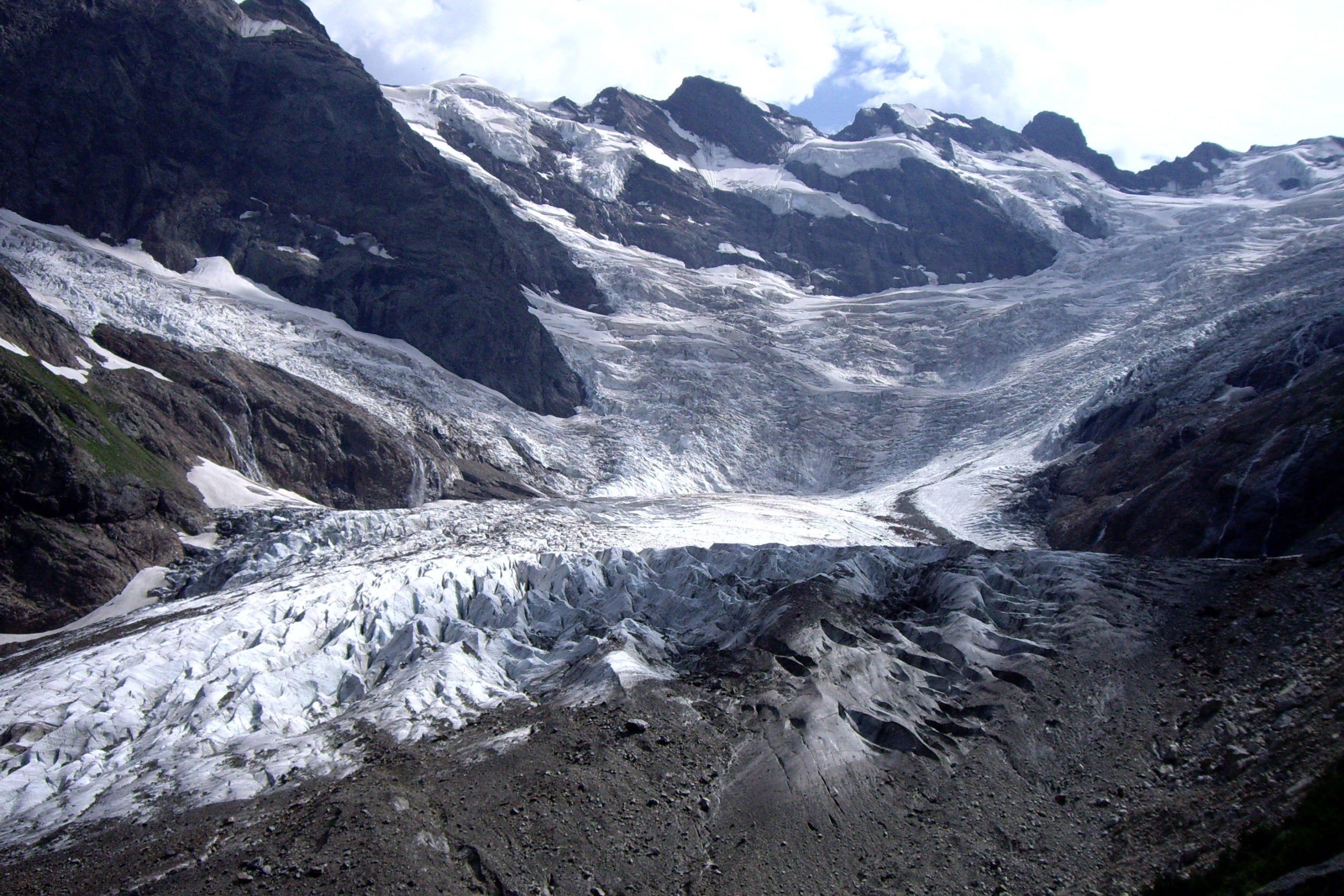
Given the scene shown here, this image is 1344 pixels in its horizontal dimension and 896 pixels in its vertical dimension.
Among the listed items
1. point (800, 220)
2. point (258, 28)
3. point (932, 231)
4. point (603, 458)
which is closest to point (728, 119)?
point (800, 220)

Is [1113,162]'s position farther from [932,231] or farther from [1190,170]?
[932,231]

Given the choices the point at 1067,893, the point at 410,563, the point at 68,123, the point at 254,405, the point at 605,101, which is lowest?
the point at 1067,893

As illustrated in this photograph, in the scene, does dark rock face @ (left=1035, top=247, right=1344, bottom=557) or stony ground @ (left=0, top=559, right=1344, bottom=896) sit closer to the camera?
stony ground @ (left=0, top=559, right=1344, bottom=896)

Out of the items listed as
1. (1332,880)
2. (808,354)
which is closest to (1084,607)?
(1332,880)

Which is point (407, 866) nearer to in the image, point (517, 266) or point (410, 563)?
point (410, 563)

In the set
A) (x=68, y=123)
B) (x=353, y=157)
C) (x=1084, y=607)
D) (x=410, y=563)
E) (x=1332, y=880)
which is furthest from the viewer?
(x=353, y=157)

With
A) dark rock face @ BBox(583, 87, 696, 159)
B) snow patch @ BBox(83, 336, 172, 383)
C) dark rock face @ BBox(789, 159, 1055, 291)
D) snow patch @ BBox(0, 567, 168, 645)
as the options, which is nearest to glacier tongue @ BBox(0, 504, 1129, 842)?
snow patch @ BBox(0, 567, 168, 645)

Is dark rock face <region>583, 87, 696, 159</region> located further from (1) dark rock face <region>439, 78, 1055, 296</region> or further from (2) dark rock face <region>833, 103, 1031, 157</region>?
(2) dark rock face <region>833, 103, 1031, 157</region>
